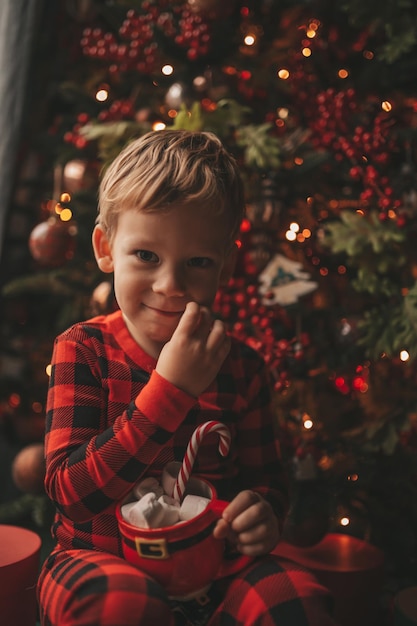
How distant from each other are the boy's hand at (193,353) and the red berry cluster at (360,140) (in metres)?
0.66

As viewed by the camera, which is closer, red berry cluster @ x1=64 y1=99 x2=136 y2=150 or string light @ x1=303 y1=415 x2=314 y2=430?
string light @ x1=303 y1=415 x2=314 y2=430

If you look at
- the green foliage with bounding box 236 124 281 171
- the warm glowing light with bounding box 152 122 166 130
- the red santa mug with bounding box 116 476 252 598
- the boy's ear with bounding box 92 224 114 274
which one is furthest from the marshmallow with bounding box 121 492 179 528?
the warm glowing light with bounding box 152 122 166 130

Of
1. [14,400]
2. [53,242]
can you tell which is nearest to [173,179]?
[53,242]

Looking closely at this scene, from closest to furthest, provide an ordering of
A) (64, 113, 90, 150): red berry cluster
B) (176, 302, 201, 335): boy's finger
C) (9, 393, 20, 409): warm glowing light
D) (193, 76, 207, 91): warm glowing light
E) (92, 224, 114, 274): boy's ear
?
(176, 302, 201, 335): boy's finger
(92, 224, 114, 274): boy's ear
(193, 76, 207, 91): warm glowing light
(64, 113, 90, 150): red berry cluster
(9, 393, 20, 409): warm glowing light

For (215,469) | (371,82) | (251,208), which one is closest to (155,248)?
(215,469)

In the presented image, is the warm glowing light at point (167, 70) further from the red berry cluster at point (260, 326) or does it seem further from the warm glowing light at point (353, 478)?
the warm glowing light at point (353, 478)

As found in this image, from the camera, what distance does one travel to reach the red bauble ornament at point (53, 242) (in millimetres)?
1667

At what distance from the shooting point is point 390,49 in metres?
1.37

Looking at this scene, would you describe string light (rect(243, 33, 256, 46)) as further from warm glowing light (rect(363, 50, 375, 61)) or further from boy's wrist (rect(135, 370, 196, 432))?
boy's wrist (rect(135, 370, 196, 432))

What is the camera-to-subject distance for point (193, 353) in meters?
0.88

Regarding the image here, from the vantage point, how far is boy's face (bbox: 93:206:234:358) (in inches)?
35.7

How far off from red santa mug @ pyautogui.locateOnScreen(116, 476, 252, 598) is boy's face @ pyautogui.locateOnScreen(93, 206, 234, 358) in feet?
0.83

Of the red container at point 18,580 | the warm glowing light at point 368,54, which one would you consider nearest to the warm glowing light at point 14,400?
the red container at point 18,580

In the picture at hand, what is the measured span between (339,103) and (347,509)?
856 millimetres
